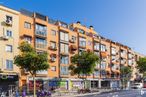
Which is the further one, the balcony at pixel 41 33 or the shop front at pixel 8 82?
the balcony at pixel 41 33

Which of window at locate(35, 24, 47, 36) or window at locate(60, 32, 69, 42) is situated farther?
window at locate(60, 32, 69, 42)

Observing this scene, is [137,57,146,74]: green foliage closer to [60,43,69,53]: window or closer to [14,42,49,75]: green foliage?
[60,43,69,53]: window

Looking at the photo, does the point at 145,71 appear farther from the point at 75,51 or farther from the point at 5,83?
the point at 5,83

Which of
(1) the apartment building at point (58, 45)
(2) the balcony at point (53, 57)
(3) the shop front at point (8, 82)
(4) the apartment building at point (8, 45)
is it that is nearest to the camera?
(3) the shop front at point (8, 82)

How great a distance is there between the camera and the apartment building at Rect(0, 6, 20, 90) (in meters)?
56.7

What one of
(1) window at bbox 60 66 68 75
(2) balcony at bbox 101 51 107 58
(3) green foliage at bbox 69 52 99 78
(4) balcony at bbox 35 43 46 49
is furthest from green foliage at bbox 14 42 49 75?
(2) balcony at bbox 101 51 107 58

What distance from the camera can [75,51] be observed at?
82.6 meters

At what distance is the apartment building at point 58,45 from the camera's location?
62.2m

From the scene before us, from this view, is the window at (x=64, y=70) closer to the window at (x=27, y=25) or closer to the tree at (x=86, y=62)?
the tree at (x=86, y=62)

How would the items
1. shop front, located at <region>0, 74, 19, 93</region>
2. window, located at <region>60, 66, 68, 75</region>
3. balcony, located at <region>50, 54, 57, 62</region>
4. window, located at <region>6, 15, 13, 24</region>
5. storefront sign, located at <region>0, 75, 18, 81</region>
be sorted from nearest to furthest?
storefront sign, located at <region>0, 75, 18, 81</region> → shop front, located at <region>0, 74, 19, 93</region> → window, located at <region>6, 15, 13, 24</region> → balcony, located at <region>50, 54, 57, 62</region> → window, located at <region>60, 66, 68, 75</region>

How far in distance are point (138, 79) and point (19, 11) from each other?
8311cm

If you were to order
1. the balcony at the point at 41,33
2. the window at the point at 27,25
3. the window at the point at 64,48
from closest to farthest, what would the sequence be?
the window at the point at 27,25 < the balcony at the point at 41,33 < the window at the point at 64,48

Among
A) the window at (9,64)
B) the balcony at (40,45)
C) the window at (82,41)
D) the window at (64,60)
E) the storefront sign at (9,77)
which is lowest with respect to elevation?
the storefront sign at (9,77)

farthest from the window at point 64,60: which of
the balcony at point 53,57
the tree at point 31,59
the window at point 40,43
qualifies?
the tree at point 31,59
